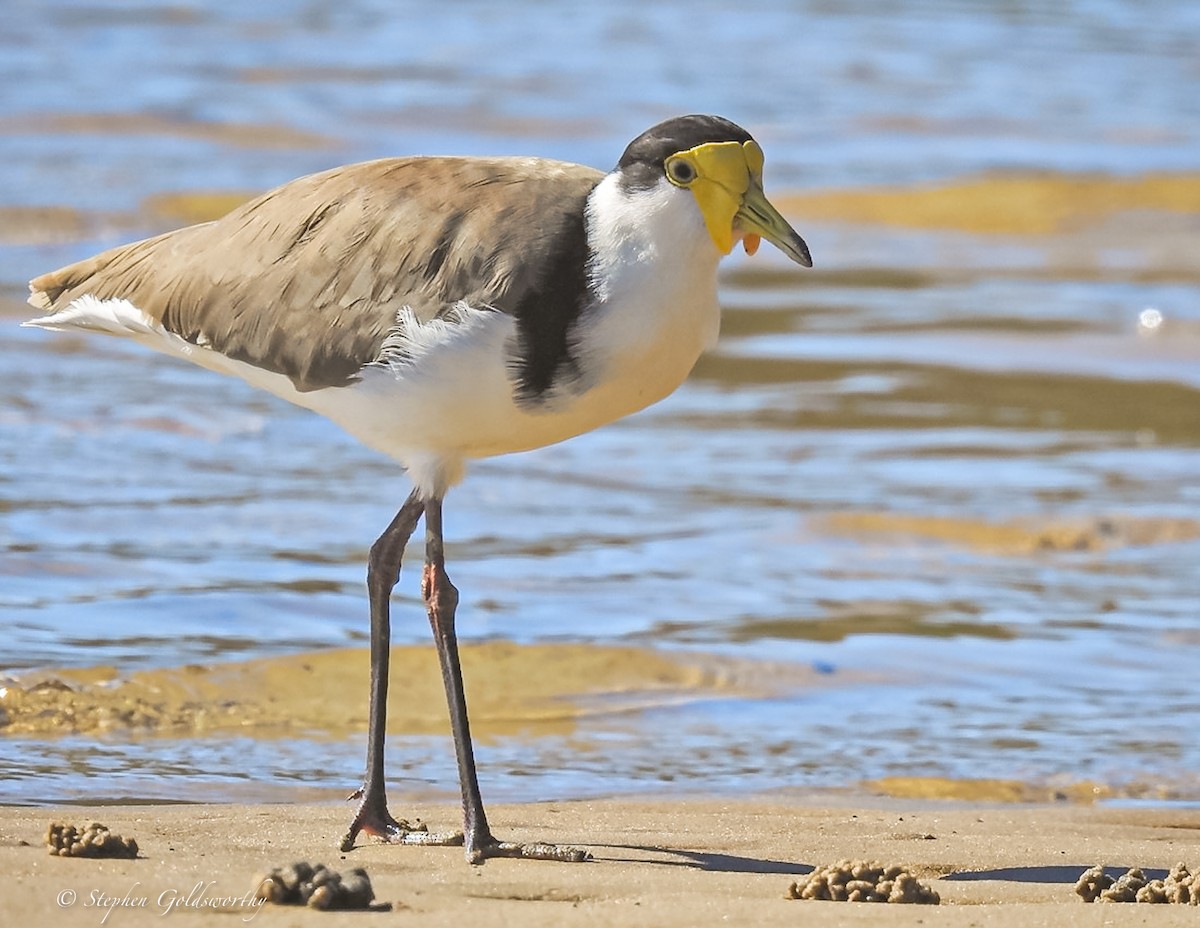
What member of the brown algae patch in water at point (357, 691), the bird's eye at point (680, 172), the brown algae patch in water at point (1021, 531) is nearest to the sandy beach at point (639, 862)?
the brown algae patch in water at point (357, 691)

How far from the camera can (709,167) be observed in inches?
200

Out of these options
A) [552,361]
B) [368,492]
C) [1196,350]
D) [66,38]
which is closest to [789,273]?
[1196,350]

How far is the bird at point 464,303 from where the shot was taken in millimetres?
5047

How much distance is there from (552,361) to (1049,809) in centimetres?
210

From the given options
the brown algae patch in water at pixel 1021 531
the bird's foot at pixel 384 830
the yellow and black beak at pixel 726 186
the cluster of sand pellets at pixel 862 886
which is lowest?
the bird's foot at pixel 384 830

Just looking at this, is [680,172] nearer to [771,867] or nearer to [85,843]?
[771,867]

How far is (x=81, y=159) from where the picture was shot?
59.8 feet

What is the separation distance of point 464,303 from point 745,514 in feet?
Answer: 14.5

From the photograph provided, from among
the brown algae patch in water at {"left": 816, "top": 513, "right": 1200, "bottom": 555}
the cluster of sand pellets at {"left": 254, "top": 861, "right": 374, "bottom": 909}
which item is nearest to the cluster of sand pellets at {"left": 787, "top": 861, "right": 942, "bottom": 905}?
the cluster of sand pellets at {"left": 254, "top": 861, "right": 374, "bottom": 909}

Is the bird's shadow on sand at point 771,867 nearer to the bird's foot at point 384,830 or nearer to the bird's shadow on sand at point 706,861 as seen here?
the bird's shadow on sand at point 706,861

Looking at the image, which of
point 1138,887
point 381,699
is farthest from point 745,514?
point 1138,887

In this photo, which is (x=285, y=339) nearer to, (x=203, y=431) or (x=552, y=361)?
(x=552, y=361)

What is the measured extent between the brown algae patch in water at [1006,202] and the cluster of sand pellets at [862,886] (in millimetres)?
13196

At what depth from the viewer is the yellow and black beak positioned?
5.09 meters
